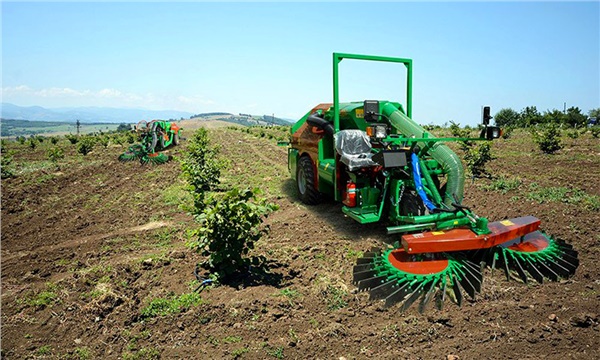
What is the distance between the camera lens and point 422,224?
4691 millimetres

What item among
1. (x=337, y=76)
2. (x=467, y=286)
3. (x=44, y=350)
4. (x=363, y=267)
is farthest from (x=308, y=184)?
(x=44, y=350)

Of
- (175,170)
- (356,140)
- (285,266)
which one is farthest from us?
(175,170)

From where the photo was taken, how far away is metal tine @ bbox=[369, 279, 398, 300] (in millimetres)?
Result: 3986

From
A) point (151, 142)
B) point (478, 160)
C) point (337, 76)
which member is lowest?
point (478, 160)

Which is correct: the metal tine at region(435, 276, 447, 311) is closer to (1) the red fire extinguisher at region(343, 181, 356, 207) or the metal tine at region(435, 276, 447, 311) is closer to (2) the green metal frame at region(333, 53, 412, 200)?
(1) the red fire extinguisher at region(343, 181, 356, 207)

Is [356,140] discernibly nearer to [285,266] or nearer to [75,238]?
[285,266]

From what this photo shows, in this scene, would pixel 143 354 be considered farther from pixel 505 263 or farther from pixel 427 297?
pixel 505 263

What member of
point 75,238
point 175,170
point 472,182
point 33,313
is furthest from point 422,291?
point 175,170

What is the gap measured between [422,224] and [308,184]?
150 inches

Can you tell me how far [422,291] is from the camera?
3.97m

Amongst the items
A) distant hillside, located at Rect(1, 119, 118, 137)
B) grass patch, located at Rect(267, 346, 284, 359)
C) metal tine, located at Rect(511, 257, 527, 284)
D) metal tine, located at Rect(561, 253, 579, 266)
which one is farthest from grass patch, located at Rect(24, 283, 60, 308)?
distant hillside, located at Rect(1, 119, 118, 137)

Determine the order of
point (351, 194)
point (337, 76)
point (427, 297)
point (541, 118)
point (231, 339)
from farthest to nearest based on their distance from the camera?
1. point (541, 118)
2. point (337, 76)
3. point (351, 194)
4. point (427, 297)
5. point (231, 339)

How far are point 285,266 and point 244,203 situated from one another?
1.27m

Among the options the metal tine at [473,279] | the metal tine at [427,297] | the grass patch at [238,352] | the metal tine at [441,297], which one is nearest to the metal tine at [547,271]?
the metal tine at [473,279]
